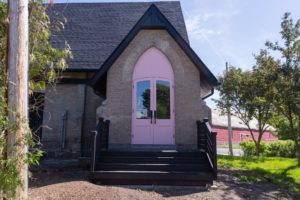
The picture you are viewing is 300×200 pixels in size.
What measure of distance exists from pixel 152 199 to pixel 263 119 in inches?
737

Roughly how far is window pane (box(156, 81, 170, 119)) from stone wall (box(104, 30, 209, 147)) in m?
0.33

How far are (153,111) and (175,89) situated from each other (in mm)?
1192

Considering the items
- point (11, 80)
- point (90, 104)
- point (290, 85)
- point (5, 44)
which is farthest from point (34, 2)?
point (290, 85)

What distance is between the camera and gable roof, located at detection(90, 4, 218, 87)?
11961 mm

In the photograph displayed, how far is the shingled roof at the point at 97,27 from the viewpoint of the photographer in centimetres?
1617

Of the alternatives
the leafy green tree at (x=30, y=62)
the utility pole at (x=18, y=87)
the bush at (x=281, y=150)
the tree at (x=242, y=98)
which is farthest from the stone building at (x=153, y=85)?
the bush at (x=281, y=150)

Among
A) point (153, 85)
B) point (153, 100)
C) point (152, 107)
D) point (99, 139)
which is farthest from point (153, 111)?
point (99, 139)

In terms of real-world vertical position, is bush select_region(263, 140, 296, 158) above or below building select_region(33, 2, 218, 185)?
below

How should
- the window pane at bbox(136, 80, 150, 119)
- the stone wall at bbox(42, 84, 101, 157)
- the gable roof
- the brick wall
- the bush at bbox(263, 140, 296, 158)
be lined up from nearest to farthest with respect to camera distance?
the gable roof → the window pane at bbox(136, 80, 150, 119) → the stone wall at bbox(42, 84, 101, 157) → the bush at bbox(263, 140, 296, 158) → the brick wall

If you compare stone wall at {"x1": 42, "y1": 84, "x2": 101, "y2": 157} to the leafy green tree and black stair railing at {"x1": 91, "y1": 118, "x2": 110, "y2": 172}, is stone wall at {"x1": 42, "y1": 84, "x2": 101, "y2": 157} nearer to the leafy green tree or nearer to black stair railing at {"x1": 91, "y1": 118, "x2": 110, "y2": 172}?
black stair railing at {"x1": 91, "y1": 118, "x2": 110, "y2": 172}

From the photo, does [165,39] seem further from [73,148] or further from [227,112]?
[227,112]

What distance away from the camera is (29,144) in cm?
520

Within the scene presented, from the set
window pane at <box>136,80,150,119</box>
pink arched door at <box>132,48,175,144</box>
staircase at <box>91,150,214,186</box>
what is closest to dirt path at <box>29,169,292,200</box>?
staircase at <box>91,150,214,186</box>

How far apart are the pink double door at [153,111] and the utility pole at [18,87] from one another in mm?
6949
